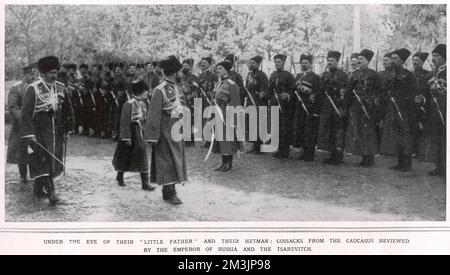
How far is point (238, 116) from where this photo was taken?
496cm

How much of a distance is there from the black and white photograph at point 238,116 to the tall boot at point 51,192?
0.05 feet

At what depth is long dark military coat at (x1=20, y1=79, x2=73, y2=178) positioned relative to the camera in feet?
13.6

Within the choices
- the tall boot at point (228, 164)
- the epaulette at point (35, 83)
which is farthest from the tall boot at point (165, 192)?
the epaulette at point (35, 83)

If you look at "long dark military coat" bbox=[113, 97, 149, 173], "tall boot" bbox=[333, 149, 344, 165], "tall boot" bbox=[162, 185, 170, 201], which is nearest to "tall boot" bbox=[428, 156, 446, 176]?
"tall boot" bbox=[333, 149, 344, 165]

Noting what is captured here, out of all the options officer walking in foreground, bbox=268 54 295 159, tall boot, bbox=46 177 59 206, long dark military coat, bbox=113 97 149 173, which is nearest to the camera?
tall boot, bbox=46 177 59 206

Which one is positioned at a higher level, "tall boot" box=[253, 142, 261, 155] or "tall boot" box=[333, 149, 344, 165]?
"tall boot" box=[253, 142, 261, 155]

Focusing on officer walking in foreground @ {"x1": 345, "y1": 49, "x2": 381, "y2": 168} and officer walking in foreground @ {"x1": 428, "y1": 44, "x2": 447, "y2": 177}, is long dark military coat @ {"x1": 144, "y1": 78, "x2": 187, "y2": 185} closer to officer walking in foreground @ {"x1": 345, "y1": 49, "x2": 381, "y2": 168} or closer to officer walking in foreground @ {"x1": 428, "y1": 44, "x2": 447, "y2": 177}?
officer walking in foreground @ {"x1": 345, "y1": 49, "x2": 381, "y2": 168}

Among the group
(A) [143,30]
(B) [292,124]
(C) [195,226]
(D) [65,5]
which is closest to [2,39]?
(D) [65,5]

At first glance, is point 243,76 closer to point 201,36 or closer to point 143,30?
point 201,36

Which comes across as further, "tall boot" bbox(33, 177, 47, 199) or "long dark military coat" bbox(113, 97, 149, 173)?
"long dark military coat" bbox(113, 97, 149, 173)

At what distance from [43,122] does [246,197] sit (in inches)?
59.7

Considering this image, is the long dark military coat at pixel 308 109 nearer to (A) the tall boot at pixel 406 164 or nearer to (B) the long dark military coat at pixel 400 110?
(B) the long dark military coat at pixel 400 110

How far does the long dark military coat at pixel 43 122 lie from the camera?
4.16 meters

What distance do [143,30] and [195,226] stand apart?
1.56 metres
